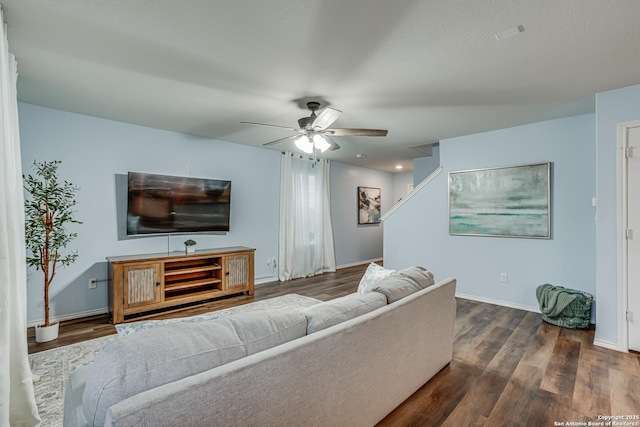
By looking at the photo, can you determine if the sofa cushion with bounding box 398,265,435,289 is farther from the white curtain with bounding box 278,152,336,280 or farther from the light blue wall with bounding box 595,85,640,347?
the white curtain with bounding box 278,152,336,280

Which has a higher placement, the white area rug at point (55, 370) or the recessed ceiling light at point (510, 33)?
the recessed ceiling light at point (510, 33)

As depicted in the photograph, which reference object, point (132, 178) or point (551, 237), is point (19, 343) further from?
point (551, 237)

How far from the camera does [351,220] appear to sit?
6.94 m

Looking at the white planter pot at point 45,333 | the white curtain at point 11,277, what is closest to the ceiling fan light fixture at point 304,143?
the white curtain at point 11,277

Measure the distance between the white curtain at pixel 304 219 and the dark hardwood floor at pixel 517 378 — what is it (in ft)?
8.03

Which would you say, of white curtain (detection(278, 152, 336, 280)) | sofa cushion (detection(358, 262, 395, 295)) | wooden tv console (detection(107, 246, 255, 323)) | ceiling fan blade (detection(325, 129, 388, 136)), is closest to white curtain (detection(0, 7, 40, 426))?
wooden tv console (detection(107, 246, 255, 323))

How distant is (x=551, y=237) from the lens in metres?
3.65

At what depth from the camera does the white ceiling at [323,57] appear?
67.2 inches

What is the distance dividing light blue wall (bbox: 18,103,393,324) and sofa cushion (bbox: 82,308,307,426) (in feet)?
10.5

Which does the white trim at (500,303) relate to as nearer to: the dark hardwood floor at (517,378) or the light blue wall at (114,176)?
the dark hardwood floor at (517,378)

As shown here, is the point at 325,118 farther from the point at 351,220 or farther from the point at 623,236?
the point at 351,220

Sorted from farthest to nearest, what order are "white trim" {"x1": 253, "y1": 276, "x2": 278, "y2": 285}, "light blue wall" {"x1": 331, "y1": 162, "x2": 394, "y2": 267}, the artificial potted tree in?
"light blue wall" {"x1": 331, "y1": 162, "x2": 394, "y2": 267} → "white trim" {"x1": 253, "y1": 276, "x2": 278, "y2": 285} → the artificial potted tree

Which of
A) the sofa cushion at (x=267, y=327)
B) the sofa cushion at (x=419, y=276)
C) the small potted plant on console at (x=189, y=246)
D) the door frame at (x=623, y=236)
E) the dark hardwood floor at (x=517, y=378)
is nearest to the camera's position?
the sofa cushion at (x=267, y=327)

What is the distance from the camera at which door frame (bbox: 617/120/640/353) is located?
8.77 feet
